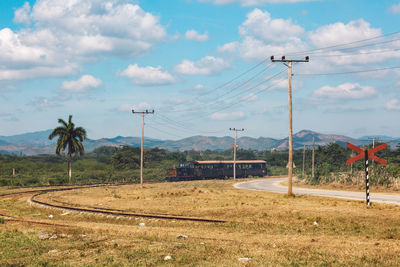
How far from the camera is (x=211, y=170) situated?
7962cm

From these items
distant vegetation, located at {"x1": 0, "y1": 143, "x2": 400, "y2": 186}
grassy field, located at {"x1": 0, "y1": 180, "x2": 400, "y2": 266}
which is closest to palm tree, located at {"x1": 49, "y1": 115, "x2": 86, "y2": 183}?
distant vegetation, located at {"x1": 0, "y1": 143, "x2": 400, "y2": 186}

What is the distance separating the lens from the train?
76.6 m

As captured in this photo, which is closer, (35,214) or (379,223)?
(379,223)

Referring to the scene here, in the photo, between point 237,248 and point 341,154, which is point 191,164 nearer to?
point 341,154

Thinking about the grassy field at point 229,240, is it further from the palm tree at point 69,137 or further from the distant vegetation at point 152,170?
the palm tree at point 69,137

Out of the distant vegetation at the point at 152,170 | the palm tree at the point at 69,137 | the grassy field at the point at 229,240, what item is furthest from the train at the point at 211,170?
the grassy field at the point at 229,240

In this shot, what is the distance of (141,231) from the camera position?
18.9m

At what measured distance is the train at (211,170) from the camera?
76562 millimetres

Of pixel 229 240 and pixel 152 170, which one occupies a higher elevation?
pixel 229 240

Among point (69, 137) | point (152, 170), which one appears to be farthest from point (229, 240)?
point (152, 170)

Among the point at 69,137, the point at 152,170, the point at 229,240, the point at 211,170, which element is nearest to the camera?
the point at 229,240

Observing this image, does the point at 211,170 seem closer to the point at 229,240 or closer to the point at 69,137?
the point at 69,137

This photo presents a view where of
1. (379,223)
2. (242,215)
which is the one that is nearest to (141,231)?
(242,215)

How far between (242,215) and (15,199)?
24.2m
